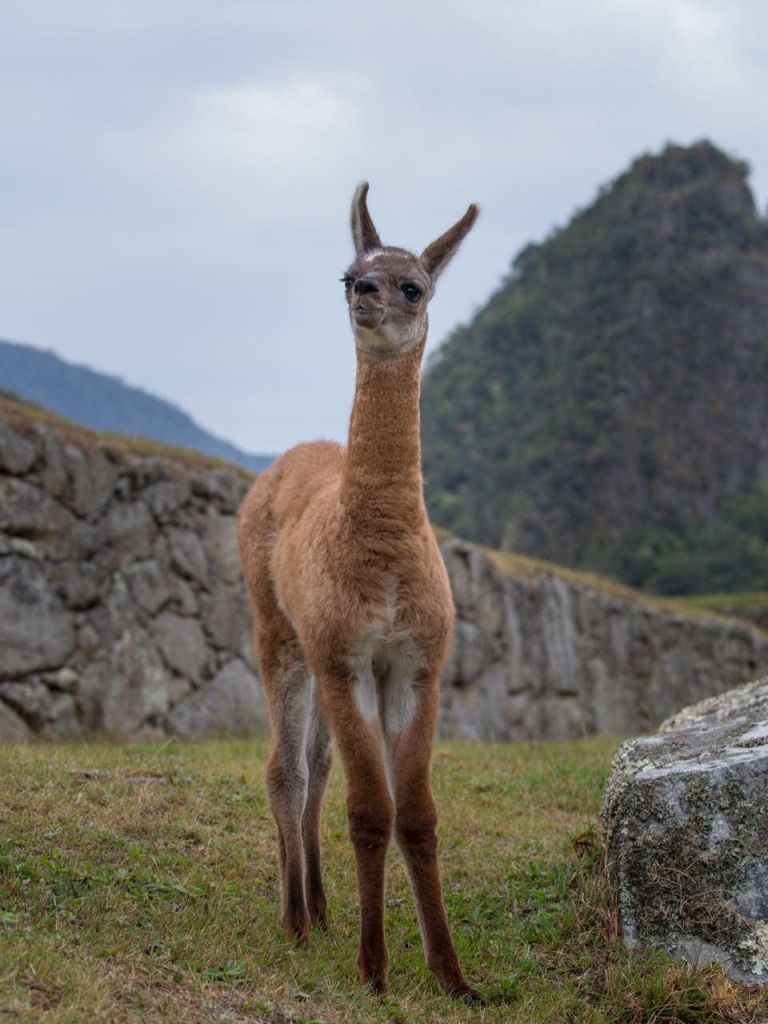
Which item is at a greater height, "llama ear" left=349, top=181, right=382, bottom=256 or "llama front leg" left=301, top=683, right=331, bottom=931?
"llama ear" left=349, top=181, right=382, bottom=256

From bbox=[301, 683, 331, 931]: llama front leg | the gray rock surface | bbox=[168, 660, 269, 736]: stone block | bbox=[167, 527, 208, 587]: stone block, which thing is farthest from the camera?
bbox=[167, 527, 208, 587]: stone block

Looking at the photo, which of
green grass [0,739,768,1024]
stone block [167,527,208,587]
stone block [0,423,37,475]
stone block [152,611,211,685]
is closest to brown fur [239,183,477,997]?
green grass [0,739,768,1024]

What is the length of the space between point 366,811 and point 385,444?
1313mm

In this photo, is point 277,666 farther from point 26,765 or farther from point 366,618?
point 26,765

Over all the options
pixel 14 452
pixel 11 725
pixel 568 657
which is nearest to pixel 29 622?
pixel 11 725

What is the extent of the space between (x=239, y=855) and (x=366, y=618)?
1.71m

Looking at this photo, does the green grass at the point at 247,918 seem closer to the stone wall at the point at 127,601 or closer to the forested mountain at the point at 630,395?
the stone wall at the point at 127,601

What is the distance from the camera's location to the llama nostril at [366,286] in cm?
427

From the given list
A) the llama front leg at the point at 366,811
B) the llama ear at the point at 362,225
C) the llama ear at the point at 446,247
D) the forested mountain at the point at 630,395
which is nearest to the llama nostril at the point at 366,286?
the llama ear at the point at 446,247

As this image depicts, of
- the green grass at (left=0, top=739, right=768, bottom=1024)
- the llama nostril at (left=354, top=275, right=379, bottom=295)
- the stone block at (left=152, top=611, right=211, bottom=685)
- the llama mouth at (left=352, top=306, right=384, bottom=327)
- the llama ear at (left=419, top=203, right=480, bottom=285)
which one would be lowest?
the green grass at (left=0, top=739, right=768, bottom=1024)

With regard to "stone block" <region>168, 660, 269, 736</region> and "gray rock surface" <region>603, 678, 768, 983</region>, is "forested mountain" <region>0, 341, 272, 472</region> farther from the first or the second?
"gray rock surface" <region>603, 678, 768, 983</region>

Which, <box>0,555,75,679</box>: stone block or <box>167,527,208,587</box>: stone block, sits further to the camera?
<box>167,527,208,587</box>: stone block

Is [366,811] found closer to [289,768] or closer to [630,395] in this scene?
[289,768]

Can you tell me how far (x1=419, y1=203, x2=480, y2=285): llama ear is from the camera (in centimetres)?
468
